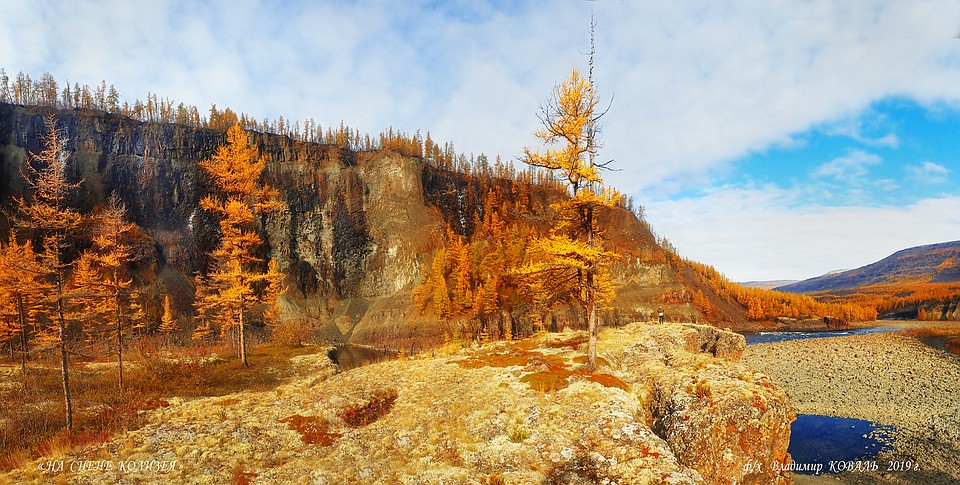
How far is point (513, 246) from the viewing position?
92125 millimetres

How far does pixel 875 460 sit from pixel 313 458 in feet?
124

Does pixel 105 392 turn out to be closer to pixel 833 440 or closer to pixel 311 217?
pixel 833 440

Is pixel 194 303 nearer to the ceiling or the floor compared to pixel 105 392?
nearer to the ceiling

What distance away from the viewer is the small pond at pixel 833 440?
2947 centimetres

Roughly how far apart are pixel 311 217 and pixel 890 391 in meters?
127

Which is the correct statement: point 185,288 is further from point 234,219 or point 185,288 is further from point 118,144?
point 234,219

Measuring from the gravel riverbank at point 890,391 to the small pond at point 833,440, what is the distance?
3.54 feet

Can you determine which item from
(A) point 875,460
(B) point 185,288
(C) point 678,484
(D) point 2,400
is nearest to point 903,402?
(A) point 875,460

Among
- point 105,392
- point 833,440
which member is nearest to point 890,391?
point 833,440

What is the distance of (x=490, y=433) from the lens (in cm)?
1438

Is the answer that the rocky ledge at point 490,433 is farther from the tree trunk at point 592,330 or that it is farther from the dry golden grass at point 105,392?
the dry golden grass at point 105,392

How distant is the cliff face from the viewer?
3848 inches

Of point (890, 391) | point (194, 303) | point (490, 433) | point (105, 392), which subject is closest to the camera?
point (490, 433)

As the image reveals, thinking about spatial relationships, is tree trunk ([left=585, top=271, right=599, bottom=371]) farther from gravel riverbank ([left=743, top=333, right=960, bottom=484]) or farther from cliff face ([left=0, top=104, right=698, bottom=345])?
cliff face ([left=0, top=104, right=698, bottom=345])
